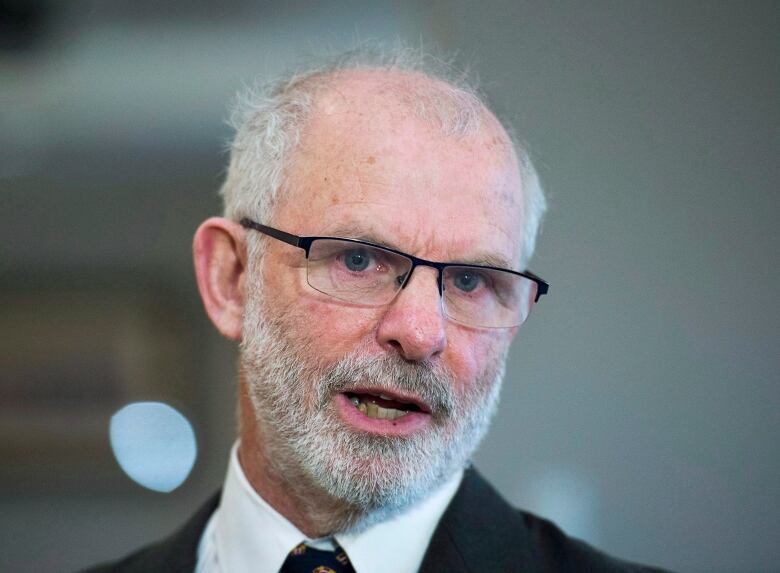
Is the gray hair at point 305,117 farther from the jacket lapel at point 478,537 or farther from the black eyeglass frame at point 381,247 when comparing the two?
the jacket lapel at point 478,537

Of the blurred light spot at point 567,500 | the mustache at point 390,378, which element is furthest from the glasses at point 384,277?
the blurred light spot at point 567,500

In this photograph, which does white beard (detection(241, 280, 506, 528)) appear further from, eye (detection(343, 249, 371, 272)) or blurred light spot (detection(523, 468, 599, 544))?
blurred light spot (detection(523, 468, 599, 544))

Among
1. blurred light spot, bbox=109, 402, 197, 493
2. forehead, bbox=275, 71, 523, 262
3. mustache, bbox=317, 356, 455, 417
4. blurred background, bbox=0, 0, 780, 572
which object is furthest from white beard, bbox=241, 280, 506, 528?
blurred light spot, bbox=109, 402, 197, 493

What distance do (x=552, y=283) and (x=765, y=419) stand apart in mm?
760

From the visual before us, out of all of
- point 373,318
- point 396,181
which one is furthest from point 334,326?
point 396,181

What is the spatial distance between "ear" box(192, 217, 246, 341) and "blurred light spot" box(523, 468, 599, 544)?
4.34ft

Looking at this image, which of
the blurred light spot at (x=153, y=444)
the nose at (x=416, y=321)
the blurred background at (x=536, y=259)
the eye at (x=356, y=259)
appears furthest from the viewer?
the blurred light spot at (x=153, y=444)

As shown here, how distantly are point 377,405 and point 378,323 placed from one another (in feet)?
0.51

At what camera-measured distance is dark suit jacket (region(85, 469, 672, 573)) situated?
61.3 inches

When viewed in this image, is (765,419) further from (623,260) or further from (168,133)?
(168,133)

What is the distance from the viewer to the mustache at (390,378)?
4.61 ft

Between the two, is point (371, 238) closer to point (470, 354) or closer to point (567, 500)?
point (470, 354)

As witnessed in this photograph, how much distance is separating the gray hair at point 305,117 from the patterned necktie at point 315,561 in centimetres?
59

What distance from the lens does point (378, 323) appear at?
1.43 metres
